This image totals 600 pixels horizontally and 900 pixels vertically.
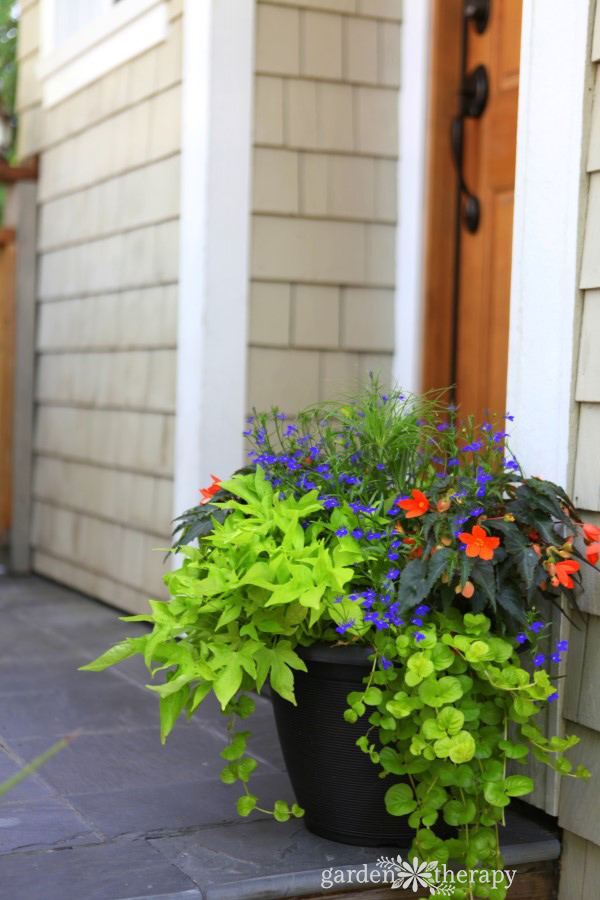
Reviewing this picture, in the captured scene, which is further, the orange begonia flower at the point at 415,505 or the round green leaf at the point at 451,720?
the orange begonia flower at the point at 415,505

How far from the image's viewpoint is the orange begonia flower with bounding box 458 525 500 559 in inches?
72.2

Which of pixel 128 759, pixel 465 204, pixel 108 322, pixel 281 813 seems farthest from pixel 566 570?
pixel 108 322

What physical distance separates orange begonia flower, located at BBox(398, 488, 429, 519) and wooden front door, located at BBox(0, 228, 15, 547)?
10.9 feet

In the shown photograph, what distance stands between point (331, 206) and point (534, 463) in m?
1.55

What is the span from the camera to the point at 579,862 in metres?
2.07

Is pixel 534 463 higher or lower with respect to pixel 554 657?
higher

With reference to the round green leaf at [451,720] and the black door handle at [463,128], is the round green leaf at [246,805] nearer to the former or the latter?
the round green leaf at [451,720]

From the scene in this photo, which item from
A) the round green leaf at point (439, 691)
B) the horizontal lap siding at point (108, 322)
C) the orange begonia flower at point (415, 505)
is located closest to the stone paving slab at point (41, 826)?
the round green leaf at point (439, 691)

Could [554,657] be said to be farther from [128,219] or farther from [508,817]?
[128,219]

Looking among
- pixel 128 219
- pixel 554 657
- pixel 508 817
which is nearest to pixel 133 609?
pixel 128 219

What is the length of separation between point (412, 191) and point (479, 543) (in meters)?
1.85

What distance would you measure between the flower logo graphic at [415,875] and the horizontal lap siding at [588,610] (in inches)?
12.5

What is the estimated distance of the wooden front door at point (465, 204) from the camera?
3143 millimetres

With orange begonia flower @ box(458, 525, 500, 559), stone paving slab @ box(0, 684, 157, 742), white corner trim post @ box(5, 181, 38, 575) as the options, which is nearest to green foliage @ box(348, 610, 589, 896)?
orange begonia flower @ box(458, 525, 500, 559)
